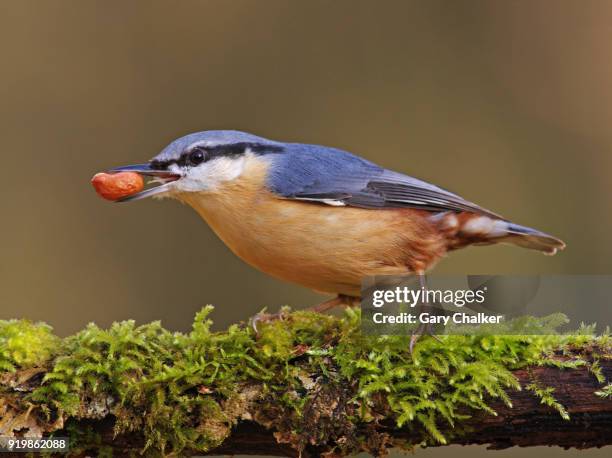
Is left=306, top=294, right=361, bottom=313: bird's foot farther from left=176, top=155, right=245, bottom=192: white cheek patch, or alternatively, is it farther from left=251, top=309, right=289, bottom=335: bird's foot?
left=176, top=155, right=245, bottom=192: white cheek patch

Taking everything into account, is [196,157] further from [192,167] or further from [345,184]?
[345,184]

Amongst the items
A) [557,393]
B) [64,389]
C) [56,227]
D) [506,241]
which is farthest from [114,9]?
[557,393]

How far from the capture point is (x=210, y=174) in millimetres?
3482

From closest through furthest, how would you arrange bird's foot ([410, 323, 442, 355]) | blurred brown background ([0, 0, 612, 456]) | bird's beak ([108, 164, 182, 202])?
bird's foot ([410, 323, 442, 355]), bird's beak ([108, 164, 182, 202]), blurred brown background ([0, 0, 612, 456])

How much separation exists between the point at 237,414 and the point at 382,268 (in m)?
0.96

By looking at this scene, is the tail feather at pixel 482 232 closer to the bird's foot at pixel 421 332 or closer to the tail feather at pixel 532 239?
the tail feather at pixel 532 239

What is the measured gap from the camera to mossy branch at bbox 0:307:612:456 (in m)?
2.68

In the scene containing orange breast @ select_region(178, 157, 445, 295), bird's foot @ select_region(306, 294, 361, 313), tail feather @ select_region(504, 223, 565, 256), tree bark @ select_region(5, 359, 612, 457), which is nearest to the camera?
tree bark @ select_region(5, 359, 612, 457)

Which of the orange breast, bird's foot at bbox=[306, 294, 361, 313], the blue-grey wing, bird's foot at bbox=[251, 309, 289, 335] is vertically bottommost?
bird's foot at bbox=[251, 309, 289, 335]

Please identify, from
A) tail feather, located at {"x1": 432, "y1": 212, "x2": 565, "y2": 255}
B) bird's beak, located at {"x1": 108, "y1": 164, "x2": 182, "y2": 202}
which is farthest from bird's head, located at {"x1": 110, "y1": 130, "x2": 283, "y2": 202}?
tail feather, located at {"x1": 432, "y1": 212, "x2": 565, "y2": 255}

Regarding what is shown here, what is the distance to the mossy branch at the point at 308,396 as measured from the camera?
2.68 metres

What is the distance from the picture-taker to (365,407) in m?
2.70

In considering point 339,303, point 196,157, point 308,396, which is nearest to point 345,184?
point 339,303

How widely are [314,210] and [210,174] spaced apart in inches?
18.1
